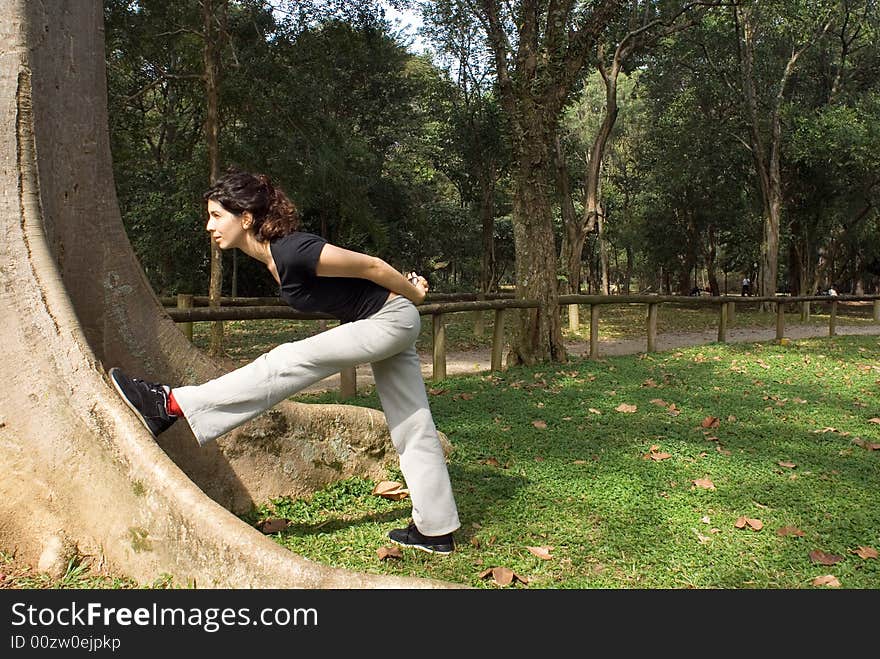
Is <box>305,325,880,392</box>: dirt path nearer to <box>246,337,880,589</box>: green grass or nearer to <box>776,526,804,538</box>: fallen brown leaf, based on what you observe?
<box>246,337,880,589</box>: green grass

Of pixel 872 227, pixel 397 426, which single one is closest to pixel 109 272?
pixel 397 426

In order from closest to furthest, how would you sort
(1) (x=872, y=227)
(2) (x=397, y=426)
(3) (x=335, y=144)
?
(2) (x=397, y=426)
(3) (x=335, y=144)
(1) (x=872, y=227)

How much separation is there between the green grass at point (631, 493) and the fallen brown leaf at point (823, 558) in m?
0.03

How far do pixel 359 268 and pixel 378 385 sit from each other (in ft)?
1.92

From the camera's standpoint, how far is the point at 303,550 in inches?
126

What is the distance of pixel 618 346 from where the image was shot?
44.4 ft

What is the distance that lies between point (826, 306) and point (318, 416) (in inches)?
1179

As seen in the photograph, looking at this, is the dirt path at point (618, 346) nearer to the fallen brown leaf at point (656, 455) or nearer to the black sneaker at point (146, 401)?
the fallen brown leaf at point (656, 455)

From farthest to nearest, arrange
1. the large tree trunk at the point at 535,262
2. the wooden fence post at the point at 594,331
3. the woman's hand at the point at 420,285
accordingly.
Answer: the wooden fence post at the point at 594,331, the large tree trunk at the point at 535,262, the woman's hand at the point at 420,285

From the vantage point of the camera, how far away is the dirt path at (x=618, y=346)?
30.5 feet

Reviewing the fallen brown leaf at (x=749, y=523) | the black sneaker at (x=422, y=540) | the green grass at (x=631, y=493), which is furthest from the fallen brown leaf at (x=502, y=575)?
the fallen brown leaf at (x=749, y=523)

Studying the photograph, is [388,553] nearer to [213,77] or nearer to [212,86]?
[212,86]

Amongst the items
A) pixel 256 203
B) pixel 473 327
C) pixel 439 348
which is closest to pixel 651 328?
pixel 439 348

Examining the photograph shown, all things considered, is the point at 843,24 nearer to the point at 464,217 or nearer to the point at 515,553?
the point at 464,217
